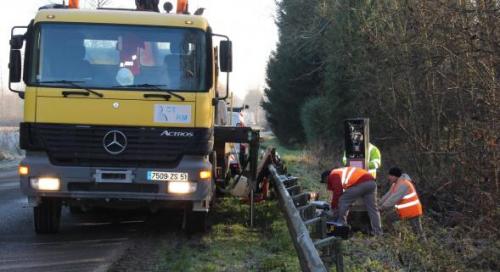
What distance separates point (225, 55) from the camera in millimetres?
8617

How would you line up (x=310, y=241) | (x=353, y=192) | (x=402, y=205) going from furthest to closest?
(x=402, y=205) < (x=353, y=192) < (x=310, y=241)

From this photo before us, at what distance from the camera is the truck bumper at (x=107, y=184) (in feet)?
26.0

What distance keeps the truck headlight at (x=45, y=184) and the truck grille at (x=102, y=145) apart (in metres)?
0.24

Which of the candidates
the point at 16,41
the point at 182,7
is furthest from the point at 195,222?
the point at 16,41

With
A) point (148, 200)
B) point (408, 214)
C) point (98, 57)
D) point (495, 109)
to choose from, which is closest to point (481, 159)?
point (495, 109)

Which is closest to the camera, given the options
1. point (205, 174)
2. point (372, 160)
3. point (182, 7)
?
point (205, 174)

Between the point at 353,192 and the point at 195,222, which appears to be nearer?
the point at 353,192

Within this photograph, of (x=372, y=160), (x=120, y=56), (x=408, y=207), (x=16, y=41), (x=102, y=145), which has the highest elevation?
(x=16, y=41)

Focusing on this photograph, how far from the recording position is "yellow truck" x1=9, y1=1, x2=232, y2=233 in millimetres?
7961

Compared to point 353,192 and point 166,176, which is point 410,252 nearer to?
point 353,192

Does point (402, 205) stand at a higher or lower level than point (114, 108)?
lower

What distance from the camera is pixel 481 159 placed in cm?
893

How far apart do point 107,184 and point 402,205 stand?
4.09 meters

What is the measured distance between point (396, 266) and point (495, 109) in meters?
3.13
